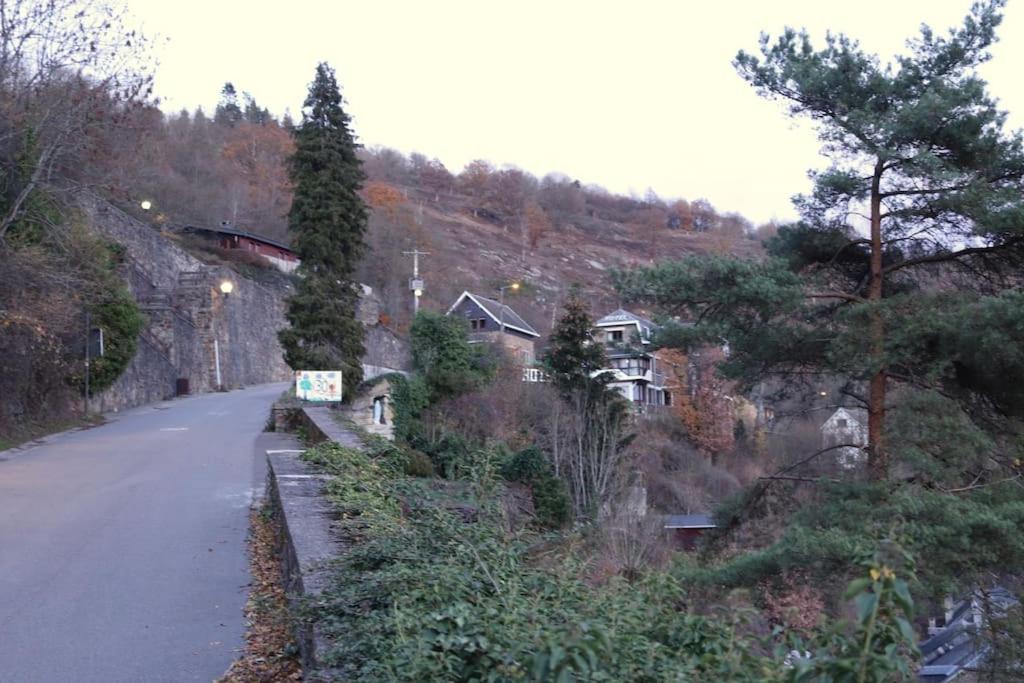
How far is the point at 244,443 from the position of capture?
834 inches

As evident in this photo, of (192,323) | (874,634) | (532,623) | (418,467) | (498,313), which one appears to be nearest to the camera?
(874,634)

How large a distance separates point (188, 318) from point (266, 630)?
146ft

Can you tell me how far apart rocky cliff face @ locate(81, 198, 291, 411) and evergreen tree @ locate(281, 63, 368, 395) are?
31.7ft

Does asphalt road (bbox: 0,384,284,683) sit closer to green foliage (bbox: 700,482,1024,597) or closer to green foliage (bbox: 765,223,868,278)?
green foliage (bbox: 700,482,1024,597)

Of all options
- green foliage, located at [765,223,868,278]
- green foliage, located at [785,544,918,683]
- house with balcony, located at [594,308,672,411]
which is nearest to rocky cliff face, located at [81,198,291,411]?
house with balcony, located at [594,308,672,411]

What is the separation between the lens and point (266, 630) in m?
6.88

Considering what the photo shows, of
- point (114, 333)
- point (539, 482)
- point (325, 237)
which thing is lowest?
point (539, 482)

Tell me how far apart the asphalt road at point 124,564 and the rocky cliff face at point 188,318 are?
2333cm

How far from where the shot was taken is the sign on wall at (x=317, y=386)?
80.1ft

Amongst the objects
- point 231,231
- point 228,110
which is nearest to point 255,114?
point 228,110

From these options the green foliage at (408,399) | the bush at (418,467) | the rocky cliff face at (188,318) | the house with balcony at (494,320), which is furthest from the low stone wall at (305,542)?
the house with balcony at (494,320)

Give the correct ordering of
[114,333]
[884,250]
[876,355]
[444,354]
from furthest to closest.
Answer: [444,354], [114,333], [884,250], [876,355]

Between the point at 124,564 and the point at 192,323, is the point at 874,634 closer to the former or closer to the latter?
the point at 124,564

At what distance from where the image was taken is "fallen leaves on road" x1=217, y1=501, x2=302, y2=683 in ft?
18.6
